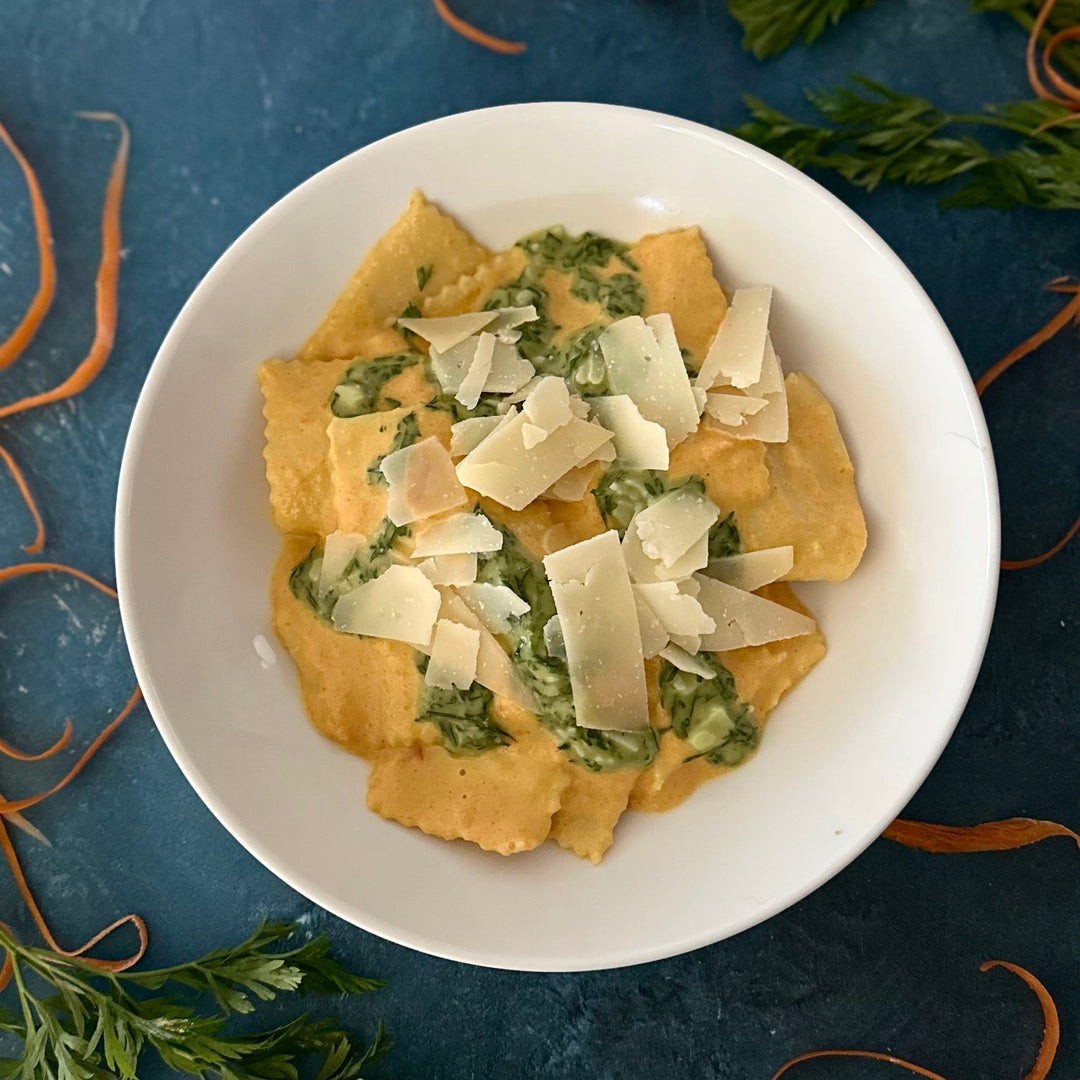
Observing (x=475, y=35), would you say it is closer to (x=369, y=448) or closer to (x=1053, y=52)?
(x=369, y=448)

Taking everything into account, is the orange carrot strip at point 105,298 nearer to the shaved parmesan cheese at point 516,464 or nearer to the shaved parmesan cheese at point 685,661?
the shaved parmesan cheese at point 516,464

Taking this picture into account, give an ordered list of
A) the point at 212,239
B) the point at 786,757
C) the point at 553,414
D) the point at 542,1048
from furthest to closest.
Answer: the point at 212,239 → the point at 542,1048 → the point at 786,757 → the point at 553,414

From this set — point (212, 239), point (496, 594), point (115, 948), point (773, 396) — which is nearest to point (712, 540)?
point (773, 396)

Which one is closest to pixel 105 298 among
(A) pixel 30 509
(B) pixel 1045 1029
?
(A) pixel 30 509

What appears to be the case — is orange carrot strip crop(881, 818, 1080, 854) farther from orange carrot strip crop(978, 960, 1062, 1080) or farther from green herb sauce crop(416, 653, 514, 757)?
green herb sauce crop(416, 653, 514, 757)

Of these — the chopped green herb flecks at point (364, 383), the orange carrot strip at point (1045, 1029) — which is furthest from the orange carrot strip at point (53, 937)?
the orange carrot strip at point (1045, 1029)

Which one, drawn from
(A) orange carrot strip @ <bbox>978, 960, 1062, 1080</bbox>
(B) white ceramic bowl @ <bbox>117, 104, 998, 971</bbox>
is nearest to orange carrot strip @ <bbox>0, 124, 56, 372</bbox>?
(B) white ceramic bowl @ <bbox>117, 104, 998, 971</bbox>

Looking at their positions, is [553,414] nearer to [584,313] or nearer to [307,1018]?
[584,313]
